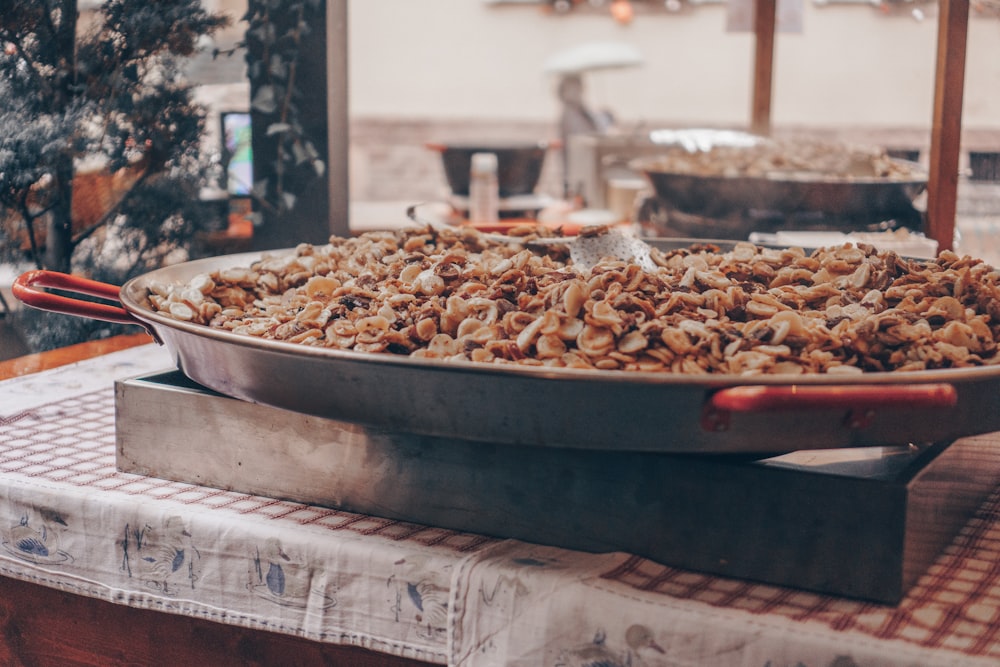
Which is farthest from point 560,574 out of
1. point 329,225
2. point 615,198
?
point 615,198

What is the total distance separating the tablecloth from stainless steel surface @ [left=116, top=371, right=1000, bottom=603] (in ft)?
0.06

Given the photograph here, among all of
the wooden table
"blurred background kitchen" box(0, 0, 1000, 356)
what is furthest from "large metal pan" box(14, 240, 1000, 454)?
"blurred background kitchen" box(0, 0, 1000, 356)

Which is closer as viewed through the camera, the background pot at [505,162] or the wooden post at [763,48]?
the wooden post at [763,48]

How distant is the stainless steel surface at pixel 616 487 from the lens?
0.83 metres

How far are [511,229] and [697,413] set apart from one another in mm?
880

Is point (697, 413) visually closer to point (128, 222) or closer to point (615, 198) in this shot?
point (128, 222)

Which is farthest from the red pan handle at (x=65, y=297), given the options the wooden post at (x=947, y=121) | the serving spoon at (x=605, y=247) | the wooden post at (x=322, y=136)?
the wooden post at (x=947, y=121)

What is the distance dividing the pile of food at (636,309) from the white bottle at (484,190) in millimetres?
2181

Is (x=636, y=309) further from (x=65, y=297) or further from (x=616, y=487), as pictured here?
(x=65, y=297)

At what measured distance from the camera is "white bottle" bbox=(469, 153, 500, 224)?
344 centimetres

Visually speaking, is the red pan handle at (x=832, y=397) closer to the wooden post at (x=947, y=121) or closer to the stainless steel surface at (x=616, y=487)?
the stainless steel surface at (x=616, y=487)

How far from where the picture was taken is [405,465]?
0.99 m

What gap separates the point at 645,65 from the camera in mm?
8883

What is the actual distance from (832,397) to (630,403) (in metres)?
0.15
